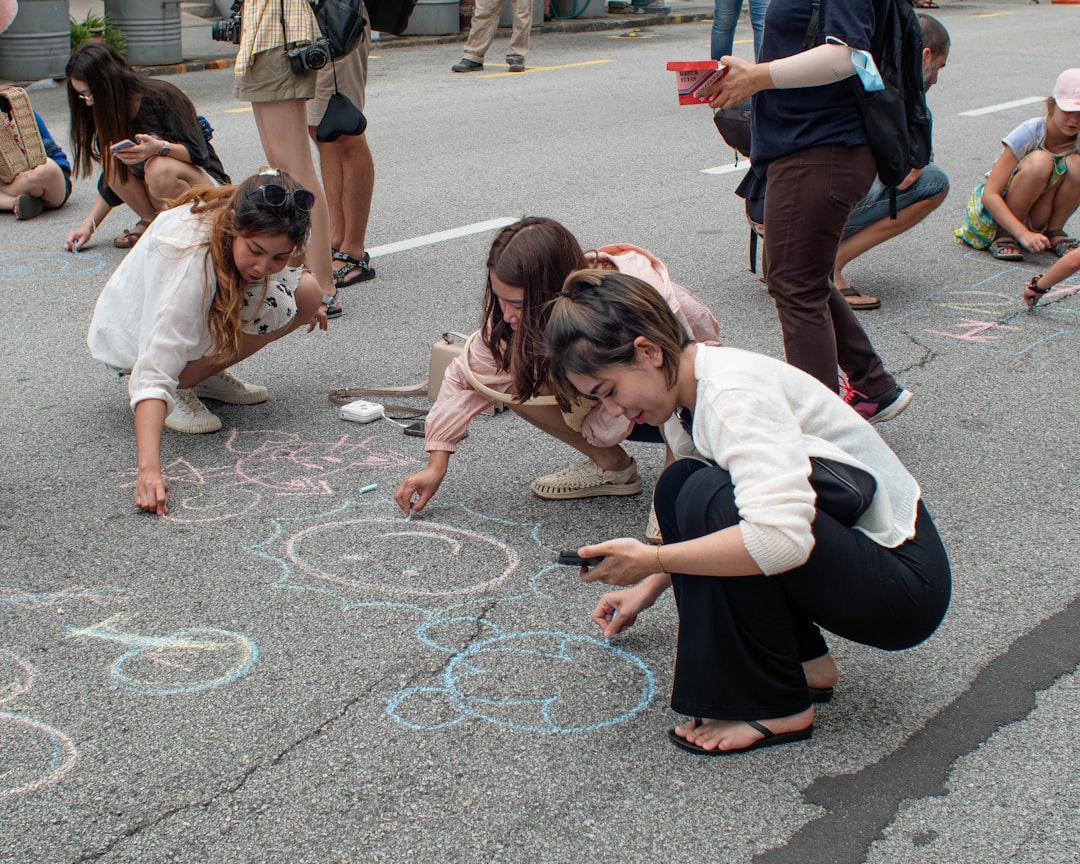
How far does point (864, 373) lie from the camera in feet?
12.0

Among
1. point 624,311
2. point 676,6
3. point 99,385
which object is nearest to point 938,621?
point 624,311

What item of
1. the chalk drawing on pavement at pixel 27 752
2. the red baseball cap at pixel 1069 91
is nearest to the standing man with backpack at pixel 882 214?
the red baseball cap at pixel 1069 91

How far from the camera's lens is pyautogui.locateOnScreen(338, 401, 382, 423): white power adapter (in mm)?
3777

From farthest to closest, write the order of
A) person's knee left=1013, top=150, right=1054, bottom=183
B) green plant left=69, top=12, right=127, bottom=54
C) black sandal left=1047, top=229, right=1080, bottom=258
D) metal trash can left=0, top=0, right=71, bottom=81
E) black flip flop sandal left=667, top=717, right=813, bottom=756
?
green plant left=69, top=12, right=127, bottom=54 < metal trash can left=0, top=0, right=71, bottom=81 < black sandal left=1047, top=229, right=1080, bottom=258 < person's knee left=1013, top=150, right=1054, bottom=183 < black flip flop sandal left=667, top=717, right=813, bottom=756

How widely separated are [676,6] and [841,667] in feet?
56.0

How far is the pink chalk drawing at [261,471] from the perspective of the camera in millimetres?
3193

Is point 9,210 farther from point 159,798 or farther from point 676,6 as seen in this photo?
point 676,6

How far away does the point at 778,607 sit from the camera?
213 cm

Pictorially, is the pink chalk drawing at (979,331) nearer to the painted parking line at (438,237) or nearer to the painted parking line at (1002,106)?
the painted parking line at (438,237)

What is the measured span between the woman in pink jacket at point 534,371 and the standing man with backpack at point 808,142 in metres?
0.33

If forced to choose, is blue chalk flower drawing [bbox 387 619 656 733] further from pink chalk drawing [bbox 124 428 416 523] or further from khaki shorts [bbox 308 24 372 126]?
khaki shorts [bbox 308 24 372 126]

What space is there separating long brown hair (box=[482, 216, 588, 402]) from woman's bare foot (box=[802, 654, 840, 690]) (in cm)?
99

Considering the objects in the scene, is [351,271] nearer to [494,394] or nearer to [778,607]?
[494,394]

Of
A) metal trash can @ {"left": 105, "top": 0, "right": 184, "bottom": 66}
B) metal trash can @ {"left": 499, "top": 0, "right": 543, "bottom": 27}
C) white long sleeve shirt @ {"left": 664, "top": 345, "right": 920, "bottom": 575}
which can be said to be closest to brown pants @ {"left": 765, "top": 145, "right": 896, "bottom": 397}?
white long sleeve shirt @ {"left": 664, "top": 345, "right": 920, "bottom": 575}
